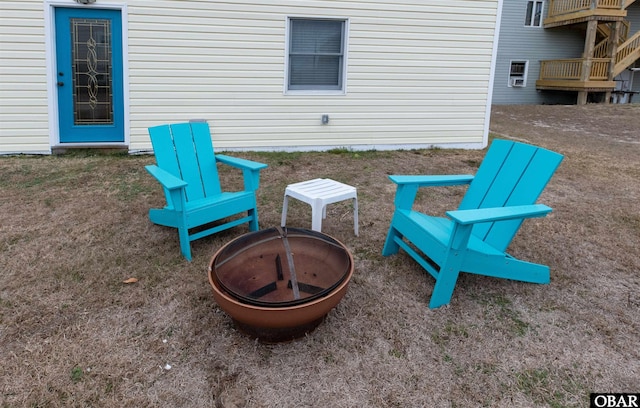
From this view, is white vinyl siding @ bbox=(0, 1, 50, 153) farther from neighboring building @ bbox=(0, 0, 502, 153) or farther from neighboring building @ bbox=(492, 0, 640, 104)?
neighboring building @ bbox=(492, 0, 640, 104)

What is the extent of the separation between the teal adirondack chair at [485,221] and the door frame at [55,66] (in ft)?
14.6

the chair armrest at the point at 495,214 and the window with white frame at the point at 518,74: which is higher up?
the window with white frame at the point at 518,74

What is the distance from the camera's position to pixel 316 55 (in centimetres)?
655

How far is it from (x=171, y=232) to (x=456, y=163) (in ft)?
13.4

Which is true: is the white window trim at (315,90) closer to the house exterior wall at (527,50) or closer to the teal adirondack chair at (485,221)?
the teal adirondack chair at (485,221)

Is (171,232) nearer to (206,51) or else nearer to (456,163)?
(206,51)

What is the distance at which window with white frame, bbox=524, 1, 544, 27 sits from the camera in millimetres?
15609

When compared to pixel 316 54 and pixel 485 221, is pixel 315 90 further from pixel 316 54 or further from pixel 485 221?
pixel 485 221

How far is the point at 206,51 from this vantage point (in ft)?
20.1

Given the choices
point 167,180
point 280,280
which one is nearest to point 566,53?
point 167,180

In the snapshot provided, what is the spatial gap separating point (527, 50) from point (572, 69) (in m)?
1.67

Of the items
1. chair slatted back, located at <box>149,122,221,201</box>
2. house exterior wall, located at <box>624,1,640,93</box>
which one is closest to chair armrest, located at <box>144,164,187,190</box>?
chair slatted back, located at <box>149,122,221,201</box>

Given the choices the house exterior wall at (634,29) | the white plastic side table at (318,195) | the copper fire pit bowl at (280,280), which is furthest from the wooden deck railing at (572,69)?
the copper fire pit bowl at (280,280)

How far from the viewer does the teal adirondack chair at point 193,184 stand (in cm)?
308
